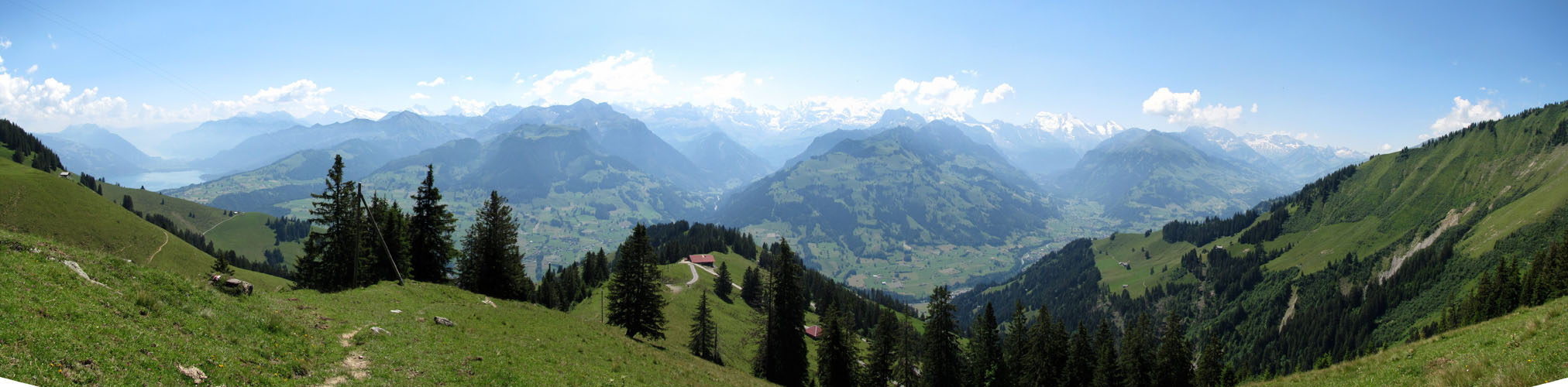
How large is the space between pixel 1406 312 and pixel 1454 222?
61071 millimetres

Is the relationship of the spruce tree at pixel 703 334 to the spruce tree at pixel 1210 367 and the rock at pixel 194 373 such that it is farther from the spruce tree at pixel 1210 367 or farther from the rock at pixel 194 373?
the spruce tree at pixel 1210 367

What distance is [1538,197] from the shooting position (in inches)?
5842

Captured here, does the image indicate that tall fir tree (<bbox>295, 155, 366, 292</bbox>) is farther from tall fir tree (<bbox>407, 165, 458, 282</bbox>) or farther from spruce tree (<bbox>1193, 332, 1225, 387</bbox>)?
spruce tree (<bbox>1193, 332, 1225, 387</bbox>)

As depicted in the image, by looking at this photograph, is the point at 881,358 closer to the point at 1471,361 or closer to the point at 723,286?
the point at 1471,361

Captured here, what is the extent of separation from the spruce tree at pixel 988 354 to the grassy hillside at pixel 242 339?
41373mm

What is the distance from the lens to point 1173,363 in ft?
193

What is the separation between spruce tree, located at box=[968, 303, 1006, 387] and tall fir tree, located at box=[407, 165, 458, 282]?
189ft

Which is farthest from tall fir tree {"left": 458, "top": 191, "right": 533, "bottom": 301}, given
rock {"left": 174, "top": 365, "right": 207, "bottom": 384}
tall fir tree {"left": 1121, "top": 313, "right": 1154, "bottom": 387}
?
tall fir tree {"left": 1121, "top": 313, "right": 1154, "bottom": 387}

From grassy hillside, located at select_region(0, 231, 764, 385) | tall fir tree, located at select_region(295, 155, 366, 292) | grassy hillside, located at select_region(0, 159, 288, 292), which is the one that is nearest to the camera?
grassy hillside, located at select_region(0, 231, 764, 385)

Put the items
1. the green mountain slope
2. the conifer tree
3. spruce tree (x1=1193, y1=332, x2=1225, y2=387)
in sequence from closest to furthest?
1. the conifer tree
2. spruce tree (x1=1193, y1=332, x2=1225, y2=387)
3. the green mountain slope

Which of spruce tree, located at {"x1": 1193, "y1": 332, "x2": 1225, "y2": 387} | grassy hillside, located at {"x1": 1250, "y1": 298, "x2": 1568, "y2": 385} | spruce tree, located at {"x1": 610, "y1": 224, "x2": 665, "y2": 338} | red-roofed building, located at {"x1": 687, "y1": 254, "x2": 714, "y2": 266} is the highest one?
grassy hillside, located at {"x1": 1250, "y1": 298, "x2": 1568, "y2": 385}

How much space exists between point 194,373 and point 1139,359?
71.6 m

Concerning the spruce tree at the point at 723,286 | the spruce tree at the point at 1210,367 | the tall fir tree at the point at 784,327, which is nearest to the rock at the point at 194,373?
the tall fir tree at the point at 784,327

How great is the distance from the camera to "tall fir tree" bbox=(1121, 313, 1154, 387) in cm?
5947
